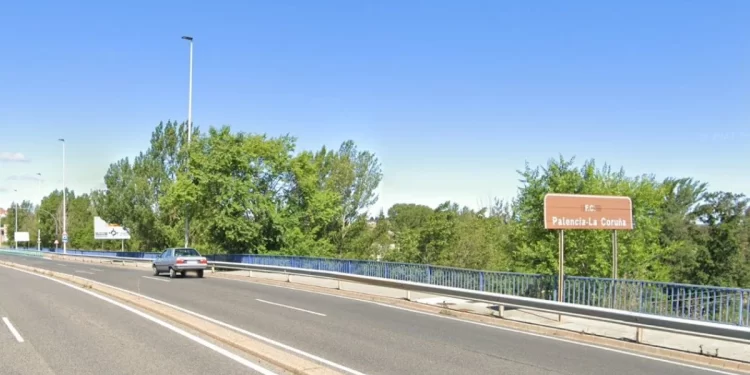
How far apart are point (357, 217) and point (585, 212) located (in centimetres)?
5318

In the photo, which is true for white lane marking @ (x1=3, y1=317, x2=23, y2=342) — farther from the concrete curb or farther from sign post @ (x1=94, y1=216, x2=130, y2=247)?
sign post @ (x1=94, y1=216, x2=130, y2=247)

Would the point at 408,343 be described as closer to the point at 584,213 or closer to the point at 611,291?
the point at 611,291

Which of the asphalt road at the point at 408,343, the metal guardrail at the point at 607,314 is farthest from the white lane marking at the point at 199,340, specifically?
the metal guardrail at the point at 607,314

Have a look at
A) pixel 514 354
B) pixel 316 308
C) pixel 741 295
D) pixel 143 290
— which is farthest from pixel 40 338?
pixel 741 295

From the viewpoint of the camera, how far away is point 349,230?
6744cm

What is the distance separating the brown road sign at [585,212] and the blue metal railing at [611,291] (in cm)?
168

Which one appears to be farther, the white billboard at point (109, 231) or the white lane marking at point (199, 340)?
the white billboard at point (109, 231)

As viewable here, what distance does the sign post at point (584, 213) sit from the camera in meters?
15.7

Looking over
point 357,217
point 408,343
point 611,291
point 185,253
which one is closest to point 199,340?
point 408,343

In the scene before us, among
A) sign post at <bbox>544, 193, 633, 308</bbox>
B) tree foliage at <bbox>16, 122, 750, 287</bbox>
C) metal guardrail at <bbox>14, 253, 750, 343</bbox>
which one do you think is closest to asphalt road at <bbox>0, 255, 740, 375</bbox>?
metal guardrail at <bbox>14, 253, 750, 343</bbox>

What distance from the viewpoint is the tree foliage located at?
33.1m

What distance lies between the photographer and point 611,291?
1372 cm

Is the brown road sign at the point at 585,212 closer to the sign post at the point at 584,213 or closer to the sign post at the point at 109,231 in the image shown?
the sign post at the point at 584,213

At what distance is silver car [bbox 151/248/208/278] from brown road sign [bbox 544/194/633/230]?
19301 mm
